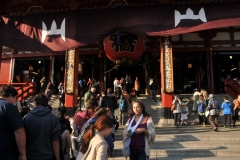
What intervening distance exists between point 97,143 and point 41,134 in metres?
1.08

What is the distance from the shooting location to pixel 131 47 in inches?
460

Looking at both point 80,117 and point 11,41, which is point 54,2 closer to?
point 11,41

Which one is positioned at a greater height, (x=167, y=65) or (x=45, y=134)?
(x=167, y=65)

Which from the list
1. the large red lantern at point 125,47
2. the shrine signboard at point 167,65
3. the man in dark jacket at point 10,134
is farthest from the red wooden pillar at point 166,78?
the man in dark jacket at point 10,134

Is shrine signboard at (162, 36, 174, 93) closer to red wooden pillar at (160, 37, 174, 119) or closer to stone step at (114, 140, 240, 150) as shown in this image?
red wooden pillar at (160, 37, 174, 119)

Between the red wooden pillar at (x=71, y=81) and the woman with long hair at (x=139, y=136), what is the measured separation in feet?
26.7

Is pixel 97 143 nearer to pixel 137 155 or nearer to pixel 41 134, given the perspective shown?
pixel 41 134

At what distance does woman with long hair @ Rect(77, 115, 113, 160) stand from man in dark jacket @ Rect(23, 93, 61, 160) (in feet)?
Answer: 2.65

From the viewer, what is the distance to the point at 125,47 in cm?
1162

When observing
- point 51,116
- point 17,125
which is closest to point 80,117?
point 51,116

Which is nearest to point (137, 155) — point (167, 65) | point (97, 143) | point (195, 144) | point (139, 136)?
point (139, 136)

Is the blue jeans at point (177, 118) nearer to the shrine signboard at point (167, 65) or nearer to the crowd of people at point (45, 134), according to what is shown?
the shrine signboard at point (167, 65)

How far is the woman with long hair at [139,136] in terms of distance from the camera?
3763 millimetres

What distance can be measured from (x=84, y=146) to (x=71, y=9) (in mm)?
10141
